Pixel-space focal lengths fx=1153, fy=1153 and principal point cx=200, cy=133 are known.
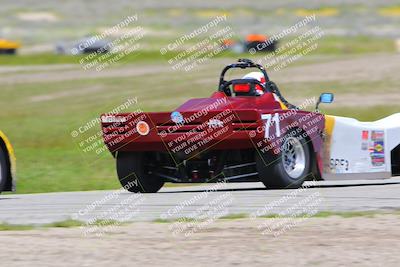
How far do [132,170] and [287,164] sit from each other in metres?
1.99

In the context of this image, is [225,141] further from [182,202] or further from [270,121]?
[182,202]

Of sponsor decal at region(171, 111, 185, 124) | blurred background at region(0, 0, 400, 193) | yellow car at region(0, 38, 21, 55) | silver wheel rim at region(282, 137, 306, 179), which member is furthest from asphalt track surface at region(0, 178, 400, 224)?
yellow car at region(0, 38, 21, 55)

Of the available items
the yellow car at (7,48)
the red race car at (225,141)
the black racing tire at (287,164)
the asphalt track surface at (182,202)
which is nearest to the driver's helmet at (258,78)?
the red race car at (225,141)

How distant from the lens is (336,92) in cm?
3359

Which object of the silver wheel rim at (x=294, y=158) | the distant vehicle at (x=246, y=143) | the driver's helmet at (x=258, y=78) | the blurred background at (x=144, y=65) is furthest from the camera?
the blurred background at (x=144, y=65)

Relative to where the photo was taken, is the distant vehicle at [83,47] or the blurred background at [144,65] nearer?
the blurred background at [144,65]

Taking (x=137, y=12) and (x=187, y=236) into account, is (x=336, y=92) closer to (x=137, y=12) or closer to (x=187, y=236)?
(x=187, y=236)

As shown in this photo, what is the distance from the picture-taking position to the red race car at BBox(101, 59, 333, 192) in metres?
13.2

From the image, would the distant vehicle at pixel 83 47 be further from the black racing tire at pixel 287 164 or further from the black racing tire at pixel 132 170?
the black racing tire at pixel 287 164

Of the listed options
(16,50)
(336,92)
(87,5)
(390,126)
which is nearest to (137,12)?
(87,5)

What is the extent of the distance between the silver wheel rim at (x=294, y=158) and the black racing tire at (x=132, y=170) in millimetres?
1881

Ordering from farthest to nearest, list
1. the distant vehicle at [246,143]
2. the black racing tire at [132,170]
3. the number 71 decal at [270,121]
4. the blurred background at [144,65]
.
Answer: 1. the blurred background at [144,65]
2. the black racing tire at [132,170]
3. the distant vehicle at [246,143]
4. the number 71 decal at [270,121]

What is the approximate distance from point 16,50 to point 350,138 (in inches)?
2471

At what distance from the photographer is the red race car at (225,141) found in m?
13.2
